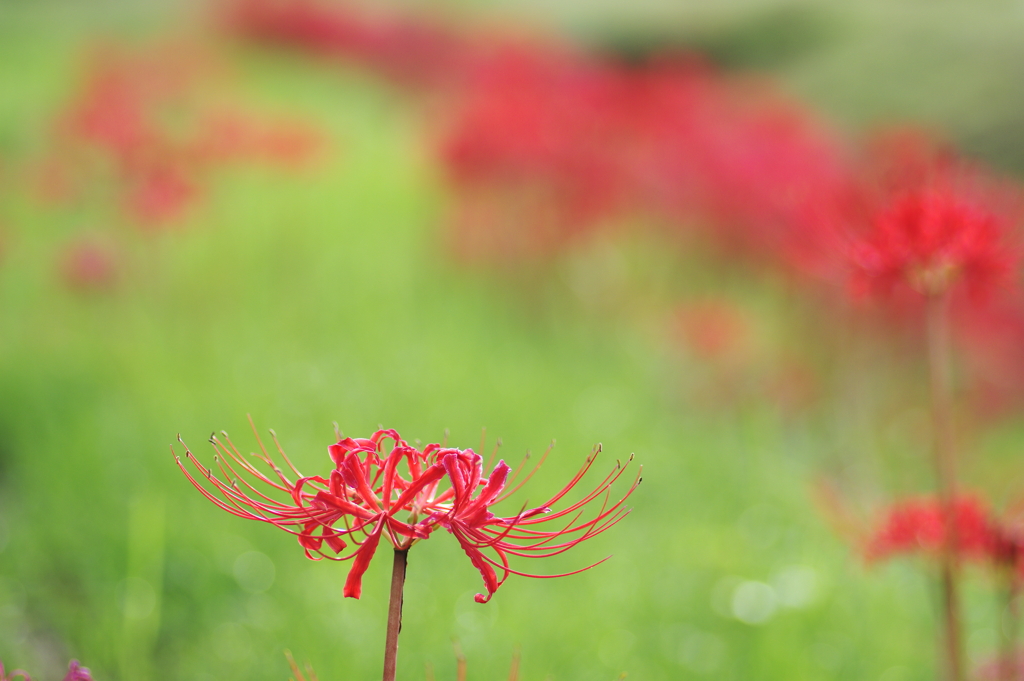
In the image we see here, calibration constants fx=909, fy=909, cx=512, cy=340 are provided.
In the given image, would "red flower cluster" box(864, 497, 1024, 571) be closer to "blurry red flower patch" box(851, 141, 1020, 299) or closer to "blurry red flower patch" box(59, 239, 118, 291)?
"blurry red flower patch" box(851, 141, 1020, 299)

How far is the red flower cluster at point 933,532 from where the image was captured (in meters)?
1.32

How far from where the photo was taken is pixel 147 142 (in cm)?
354

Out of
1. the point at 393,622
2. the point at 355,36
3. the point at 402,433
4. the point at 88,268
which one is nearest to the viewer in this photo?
the point at 393,622

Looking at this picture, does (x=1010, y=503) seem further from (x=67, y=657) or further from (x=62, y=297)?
(x=62, y=297)

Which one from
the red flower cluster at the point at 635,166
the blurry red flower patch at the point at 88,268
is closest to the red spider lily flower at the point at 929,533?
the red flower cluster at the point at 635,166

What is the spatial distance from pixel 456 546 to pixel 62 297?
1.99 m

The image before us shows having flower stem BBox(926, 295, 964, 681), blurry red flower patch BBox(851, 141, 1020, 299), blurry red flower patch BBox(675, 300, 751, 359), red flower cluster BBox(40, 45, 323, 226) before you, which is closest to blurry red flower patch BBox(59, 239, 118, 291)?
red flower cluster BBox(40, 45, 323, 226)

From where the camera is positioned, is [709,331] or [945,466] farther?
[709,331]

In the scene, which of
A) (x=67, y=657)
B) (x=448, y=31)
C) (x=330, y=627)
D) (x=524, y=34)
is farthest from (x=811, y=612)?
(x=448, y=31)

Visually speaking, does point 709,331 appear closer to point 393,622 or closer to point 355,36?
point 393,622

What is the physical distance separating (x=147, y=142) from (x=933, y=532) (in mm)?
3175

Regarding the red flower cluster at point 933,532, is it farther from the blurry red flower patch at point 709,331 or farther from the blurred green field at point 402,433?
the blurry red flower patch at point 709,331

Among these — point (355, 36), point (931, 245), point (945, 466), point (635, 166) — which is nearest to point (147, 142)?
point (635, 166)

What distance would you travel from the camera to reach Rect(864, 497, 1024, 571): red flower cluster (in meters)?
1.32
